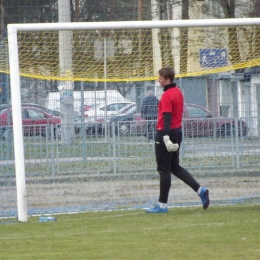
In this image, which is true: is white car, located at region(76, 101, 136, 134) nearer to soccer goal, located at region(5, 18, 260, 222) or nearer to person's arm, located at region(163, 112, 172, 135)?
soccer goal, located at region(5, 18, 260, 222)

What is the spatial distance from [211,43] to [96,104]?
193 centimetres

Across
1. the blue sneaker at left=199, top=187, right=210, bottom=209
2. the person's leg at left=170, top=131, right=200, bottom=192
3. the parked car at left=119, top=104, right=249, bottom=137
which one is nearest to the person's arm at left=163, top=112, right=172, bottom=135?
the person's leg at left=170, top=131, right=200, bottom=192

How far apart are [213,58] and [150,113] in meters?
1.60

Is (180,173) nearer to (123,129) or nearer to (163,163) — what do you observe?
(163,163)

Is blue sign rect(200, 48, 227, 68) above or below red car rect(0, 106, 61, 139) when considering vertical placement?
above

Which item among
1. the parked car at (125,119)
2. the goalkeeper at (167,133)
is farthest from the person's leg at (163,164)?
the parked car at (125,119)

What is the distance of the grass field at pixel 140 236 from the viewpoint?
796cm

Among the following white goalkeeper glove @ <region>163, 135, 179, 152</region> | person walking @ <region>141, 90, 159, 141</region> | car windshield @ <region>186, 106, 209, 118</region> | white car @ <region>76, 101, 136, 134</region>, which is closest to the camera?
white goalkeeper glove @ <region>163, 135, 179, 152</region>

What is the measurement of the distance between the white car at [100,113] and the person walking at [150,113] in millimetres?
318

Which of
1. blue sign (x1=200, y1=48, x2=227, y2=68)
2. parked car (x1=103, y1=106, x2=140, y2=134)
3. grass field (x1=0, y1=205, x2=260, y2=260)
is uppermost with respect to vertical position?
blue sign (x1=200, y1=48, x2=227, y2=68)

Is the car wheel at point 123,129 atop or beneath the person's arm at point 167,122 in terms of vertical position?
beneath

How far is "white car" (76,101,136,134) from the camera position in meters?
12.9

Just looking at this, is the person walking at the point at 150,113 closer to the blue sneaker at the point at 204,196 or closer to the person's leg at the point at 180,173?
the person's leg at the point at 180,173

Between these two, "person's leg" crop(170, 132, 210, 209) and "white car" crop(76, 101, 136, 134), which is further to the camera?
"white car" crop(76, 101, 136, 134)
